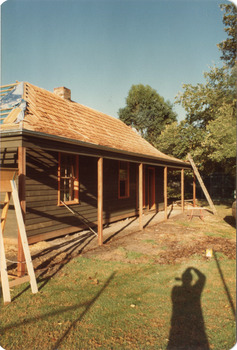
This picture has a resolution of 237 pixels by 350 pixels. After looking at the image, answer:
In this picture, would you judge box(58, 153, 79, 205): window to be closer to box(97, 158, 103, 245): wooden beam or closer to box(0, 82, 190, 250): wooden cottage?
box(0, 82, 190, 250): wooden cottage

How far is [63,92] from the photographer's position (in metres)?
11.7

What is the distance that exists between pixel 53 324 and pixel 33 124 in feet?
15.9

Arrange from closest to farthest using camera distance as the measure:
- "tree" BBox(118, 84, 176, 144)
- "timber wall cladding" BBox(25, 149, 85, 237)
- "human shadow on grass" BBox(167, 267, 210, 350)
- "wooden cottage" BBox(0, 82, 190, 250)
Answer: "human shadow on grass" BBox(167, 267, 210, 350) < "wooden cottage" BBox(0, 82, 190, 250) < "timber wall cladding" BBox(25, 149, 85, 237) < "tree" BBox(118, 84, 176, 144)

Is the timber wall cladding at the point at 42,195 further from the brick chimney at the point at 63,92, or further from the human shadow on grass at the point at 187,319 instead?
the human shadow on grass at the point at 187,319

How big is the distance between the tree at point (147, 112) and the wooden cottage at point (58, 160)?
881 inches

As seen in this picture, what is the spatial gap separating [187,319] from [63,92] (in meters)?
10.5

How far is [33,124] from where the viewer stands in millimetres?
6785

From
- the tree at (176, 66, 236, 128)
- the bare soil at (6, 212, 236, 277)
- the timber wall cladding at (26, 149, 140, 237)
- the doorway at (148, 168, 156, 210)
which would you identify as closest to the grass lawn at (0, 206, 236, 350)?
the bare soil at (6, 212, 236, 277)

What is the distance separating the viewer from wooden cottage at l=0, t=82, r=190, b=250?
6328 mm

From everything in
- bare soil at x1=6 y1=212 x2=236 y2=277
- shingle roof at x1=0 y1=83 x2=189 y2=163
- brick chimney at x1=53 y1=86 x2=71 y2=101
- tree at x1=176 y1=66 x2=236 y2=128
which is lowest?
bare soil at x1=6 y1=212 x2=236 y2=277

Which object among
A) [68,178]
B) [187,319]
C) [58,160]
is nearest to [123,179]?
[68,178]

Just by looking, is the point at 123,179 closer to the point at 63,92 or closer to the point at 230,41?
the point at 63,92

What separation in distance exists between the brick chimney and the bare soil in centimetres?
623

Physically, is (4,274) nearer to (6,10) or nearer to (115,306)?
(115,306)
